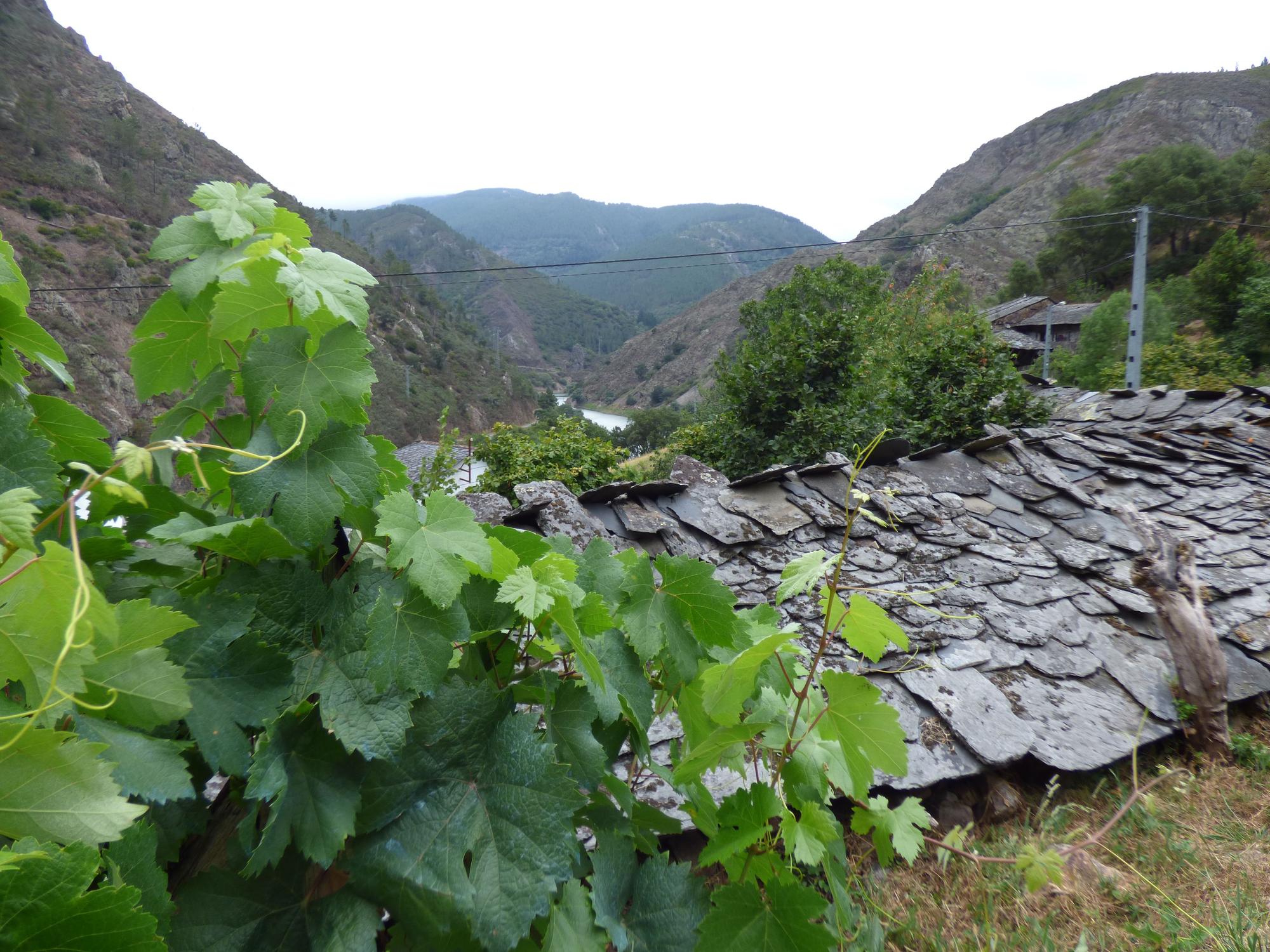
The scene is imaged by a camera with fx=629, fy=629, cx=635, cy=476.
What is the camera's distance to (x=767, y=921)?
0.97 m

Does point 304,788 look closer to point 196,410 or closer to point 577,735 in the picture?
point 577,735

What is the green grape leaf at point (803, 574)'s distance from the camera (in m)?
1.06

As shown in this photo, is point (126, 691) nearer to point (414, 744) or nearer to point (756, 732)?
point (414, 744)

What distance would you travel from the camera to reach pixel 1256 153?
40.4m

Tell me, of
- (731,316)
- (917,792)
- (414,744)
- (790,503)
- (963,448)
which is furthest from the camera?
(731,316)

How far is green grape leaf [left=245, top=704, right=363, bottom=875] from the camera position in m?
0.64

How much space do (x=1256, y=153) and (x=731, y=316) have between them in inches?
1500

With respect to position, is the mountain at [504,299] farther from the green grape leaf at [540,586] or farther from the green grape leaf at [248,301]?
the green grape leaf at [540,586]

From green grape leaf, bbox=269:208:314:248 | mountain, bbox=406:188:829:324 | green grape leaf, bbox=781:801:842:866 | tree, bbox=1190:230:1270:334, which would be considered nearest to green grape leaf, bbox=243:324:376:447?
green grape leaf, bbox=269:208:314:248

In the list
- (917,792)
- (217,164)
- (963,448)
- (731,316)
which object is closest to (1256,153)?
(731,316)

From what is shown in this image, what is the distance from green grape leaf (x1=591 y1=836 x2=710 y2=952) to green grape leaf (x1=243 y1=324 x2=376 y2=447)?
0.70 m

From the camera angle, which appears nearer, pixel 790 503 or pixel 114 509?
pixel 114 509

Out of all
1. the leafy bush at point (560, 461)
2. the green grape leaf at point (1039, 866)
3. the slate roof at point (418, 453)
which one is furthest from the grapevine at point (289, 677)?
the slate roof at point (418, 453)

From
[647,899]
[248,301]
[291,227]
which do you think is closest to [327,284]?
[248,301]
